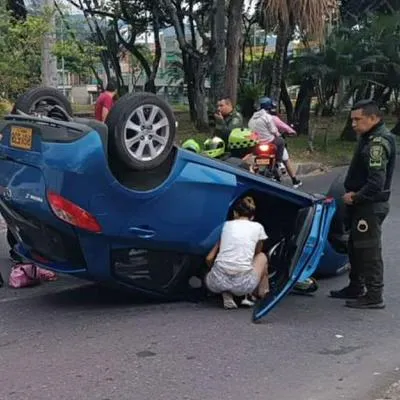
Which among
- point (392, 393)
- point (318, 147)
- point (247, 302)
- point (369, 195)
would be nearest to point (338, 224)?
point (369, 195)

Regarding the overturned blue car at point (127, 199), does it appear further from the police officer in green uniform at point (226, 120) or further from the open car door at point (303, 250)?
the police officer in green uniform at point (226, 120)

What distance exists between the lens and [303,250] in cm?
570

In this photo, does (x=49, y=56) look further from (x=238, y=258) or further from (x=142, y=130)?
(x=238, y=258)

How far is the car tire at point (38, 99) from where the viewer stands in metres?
6.16

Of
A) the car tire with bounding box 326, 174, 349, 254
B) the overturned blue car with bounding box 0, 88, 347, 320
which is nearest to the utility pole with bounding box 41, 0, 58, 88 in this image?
the overturned blue car with bounding box 0, 88, 347, 320

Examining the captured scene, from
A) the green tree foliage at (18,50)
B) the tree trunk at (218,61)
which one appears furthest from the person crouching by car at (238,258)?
the tree trunk at (218,61)

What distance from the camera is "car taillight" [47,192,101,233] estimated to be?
16.8ft

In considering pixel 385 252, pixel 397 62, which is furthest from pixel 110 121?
pixel 397 62

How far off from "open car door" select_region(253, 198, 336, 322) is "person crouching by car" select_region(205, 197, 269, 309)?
193 millimetres

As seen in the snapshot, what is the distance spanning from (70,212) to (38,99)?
150cm

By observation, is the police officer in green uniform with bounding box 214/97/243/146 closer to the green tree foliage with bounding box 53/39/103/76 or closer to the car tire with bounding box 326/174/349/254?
the car tire with bounding box 326/174/349/254

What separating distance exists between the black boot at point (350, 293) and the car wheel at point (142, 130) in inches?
81.2

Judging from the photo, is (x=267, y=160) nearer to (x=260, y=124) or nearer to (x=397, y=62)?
(x=260, y=124)

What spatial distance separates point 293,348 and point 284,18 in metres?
12.0
